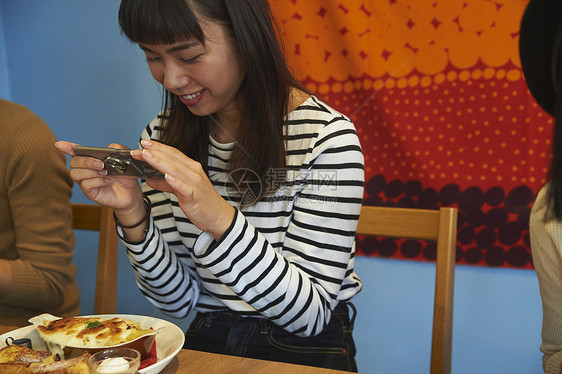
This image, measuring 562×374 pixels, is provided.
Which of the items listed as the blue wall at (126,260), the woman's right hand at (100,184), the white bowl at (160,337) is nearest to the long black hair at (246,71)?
the woman's right hand at (100,184)

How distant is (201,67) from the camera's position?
3.02ft

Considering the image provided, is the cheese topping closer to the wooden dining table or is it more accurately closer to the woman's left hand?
the wooden dining table

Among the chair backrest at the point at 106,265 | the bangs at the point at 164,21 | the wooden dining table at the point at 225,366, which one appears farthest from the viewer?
the chair backrest at the point at 106,265

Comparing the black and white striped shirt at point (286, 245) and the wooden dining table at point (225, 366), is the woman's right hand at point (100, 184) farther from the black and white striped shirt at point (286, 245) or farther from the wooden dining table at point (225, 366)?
the wooden dining table at point (225, 366)

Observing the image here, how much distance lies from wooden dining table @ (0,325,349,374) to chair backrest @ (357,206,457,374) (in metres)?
0.35

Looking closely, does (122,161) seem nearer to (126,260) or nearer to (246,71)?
(246,71)

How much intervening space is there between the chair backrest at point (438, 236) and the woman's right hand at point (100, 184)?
46cm

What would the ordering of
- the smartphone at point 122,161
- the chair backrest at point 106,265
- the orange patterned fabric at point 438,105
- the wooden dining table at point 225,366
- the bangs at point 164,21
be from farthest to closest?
the orange patterned fabric at point 438,105 < the chair backrest at point 106,265 < the bangs at point 164,21 < the smartphone at point 122,161 < the wooden dining table at point 225,366

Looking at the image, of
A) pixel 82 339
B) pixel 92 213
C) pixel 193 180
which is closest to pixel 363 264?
pixel 92 213

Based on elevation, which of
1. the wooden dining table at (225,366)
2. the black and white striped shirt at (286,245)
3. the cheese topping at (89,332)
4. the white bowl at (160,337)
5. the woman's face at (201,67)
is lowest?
the wooden dining table at (225,366)

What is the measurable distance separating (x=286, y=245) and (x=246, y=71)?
1.13ft

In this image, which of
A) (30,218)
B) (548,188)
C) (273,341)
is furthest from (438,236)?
(30,218)

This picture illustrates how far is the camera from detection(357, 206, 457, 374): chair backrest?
91 centimetres

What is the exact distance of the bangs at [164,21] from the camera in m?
0.87
